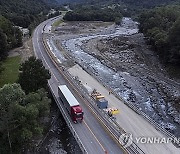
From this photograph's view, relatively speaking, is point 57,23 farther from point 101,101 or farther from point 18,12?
point 101,101

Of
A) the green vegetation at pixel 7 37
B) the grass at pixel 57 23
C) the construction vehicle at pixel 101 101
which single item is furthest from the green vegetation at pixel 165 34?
the grass at pixel 57 23

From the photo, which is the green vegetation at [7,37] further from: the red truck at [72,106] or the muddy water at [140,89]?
the red truck at [72,106]

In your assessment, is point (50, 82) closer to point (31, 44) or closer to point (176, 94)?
point (176, 94)

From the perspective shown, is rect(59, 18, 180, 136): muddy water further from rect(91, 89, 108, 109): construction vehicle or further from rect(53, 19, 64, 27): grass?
rect(53, 19, 64, 27): grass

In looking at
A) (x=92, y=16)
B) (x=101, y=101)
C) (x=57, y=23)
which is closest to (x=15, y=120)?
(x=101, y=101)

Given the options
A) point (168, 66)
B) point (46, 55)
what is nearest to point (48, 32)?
point (46, 55)

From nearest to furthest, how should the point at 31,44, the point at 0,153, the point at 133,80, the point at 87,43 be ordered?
the point at 0,153 → the point at 133,80 → the point at 31,44 → the point at 87,43

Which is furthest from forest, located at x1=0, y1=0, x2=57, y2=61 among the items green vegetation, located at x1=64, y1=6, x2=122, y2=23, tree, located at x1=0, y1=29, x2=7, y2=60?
green vegetation, located at x1=64, y1=6, x2=122, y2=23
